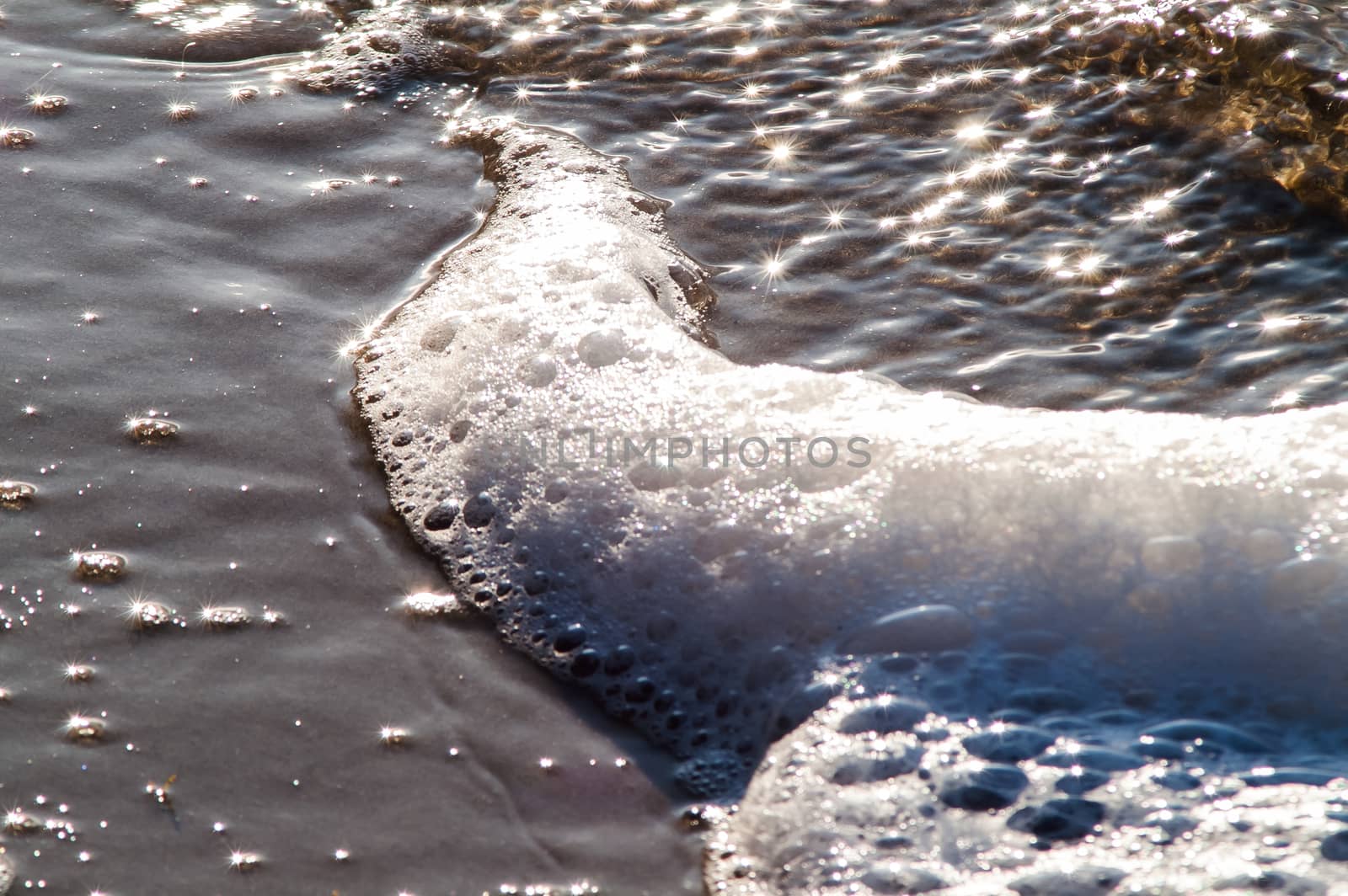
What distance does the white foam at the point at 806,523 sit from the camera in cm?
184

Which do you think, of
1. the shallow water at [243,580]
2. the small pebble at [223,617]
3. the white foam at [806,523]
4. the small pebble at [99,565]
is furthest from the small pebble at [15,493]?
the white foam at [806,523]

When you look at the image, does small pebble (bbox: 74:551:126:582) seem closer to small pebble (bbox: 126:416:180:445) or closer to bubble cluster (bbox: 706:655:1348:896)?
small pebble (bbox: 126:416:180:445)

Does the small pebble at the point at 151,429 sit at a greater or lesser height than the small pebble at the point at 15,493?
greater

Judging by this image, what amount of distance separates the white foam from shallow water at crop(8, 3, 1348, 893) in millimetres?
93

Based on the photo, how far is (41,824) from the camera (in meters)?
1.55

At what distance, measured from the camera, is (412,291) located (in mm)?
2449

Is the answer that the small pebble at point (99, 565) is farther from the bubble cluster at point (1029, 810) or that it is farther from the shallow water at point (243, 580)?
the bubble cluster at point (1029, 810)

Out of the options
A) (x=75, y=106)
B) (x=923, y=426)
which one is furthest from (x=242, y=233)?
(x=923, y=426)

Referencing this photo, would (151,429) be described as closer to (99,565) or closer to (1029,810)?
(99,565)

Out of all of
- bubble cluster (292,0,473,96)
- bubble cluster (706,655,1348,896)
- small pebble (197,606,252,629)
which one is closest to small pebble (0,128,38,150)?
bubble cluster (292,0,473,96)

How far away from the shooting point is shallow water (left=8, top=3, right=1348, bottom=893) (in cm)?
165

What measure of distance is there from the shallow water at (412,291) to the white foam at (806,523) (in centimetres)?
9

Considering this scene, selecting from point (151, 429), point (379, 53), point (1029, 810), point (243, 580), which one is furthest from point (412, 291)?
→ point (1029, 810)

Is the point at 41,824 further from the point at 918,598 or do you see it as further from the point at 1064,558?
the point at 1064,558
